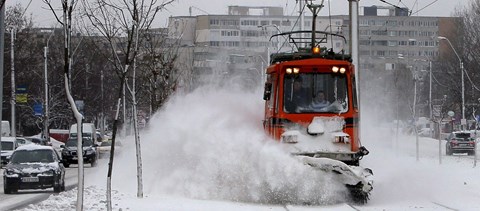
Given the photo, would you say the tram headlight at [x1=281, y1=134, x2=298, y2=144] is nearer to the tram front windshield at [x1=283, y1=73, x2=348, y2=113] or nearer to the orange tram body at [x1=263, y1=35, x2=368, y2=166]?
the orange tram body at [x1=263, y1=35, x2=368, y2=166]

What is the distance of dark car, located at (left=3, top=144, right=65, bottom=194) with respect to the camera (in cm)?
2966

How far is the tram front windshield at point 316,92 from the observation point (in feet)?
71.7

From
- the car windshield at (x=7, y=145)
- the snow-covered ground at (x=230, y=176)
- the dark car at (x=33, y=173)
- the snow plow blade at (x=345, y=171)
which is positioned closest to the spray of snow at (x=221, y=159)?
the snow-covered ground at (x=230, y=176)

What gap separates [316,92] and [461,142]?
153 ft

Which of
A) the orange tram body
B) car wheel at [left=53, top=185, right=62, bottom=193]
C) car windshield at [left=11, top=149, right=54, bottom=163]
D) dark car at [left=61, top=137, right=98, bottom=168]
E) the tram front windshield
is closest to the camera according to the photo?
the orange tram body

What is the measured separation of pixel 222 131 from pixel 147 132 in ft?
16.4

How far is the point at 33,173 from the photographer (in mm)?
29719

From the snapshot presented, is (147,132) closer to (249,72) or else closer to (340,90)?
(340,90)

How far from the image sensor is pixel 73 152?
53.1 m

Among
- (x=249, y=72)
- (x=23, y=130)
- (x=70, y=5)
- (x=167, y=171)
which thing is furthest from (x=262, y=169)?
(x=249, y=72)

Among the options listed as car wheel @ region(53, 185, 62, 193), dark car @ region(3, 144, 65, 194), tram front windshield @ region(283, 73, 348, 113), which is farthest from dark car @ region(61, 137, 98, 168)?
tram front windshield @ region(283, 73, 348, 113)

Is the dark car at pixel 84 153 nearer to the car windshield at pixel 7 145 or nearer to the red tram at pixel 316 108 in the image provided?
the car windshield at pixel 7 145

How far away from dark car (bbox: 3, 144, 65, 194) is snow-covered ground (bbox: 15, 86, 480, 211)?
1415mm

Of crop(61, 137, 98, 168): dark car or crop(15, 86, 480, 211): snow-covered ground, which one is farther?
crop(61, 137, 98, 168): dark car
